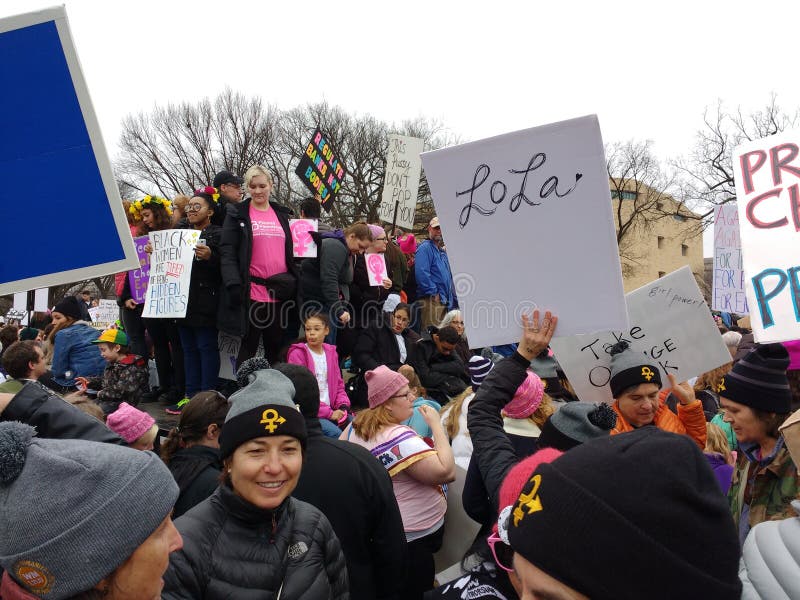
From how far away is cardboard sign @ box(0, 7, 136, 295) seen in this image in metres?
2.21

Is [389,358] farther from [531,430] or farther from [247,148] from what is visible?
[247,148]

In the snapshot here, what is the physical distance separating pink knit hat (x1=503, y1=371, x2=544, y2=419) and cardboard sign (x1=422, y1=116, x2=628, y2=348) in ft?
2.55

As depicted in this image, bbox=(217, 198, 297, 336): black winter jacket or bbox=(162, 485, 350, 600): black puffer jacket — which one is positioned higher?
bbox=(217, 198, 297, 336): black winter jacket

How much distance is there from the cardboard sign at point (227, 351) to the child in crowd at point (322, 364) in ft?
2.42

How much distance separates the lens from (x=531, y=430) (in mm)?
3293

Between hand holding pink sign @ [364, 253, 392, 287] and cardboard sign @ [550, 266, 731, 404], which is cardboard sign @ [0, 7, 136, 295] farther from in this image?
hand holding pink sign @ [364, 253, 392, 287]

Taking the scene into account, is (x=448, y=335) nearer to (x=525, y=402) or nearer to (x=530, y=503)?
(x=525, y=402)

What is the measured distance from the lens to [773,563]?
1322mm

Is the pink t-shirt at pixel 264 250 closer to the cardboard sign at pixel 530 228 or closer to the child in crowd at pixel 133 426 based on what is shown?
the child in crowd at pixel 133 426

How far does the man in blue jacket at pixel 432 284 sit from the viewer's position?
9.60 meters

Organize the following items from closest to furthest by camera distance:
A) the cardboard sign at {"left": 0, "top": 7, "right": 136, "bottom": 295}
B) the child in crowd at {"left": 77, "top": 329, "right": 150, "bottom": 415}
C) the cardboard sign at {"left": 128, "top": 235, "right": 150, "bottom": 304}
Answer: the cardboard sign at {"left": 0, "top": 7, "right": 136, "bottom": 295} < the child in crowd at {"left": 77, "top": 329, "right": 150, "bottom": 415} < the cardboard sign at {"left": 128, "top": 235, "right": 150, "bottom": 304}

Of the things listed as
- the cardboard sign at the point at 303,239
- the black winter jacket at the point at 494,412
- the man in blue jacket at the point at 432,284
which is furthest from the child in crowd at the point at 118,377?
the man in blue jacket at the point at 432,284

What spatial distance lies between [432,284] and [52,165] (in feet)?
24.9

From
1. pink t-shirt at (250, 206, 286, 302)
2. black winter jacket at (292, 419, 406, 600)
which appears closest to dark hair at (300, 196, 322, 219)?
pink t-shirt at (250, 206, 286, 302)
